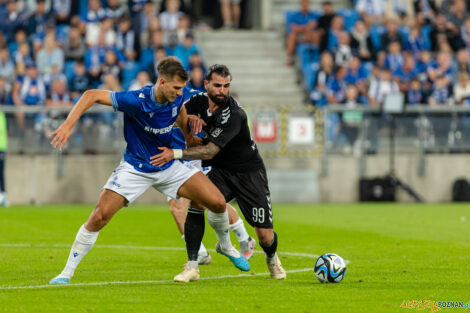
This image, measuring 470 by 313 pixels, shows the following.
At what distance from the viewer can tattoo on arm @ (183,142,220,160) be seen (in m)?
9.51

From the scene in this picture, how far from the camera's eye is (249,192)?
1003 centimetres

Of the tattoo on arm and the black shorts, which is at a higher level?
the tattoo on arm

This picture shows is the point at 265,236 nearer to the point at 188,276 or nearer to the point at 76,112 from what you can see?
the point at 188,276

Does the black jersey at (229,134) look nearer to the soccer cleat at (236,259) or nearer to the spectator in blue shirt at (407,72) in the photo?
the soccer cleat at (236,259)

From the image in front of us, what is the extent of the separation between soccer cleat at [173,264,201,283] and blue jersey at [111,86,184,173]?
1.07 metres

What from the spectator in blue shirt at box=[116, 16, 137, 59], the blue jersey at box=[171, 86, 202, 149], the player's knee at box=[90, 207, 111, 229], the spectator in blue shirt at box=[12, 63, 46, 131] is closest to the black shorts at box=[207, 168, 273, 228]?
the blue jersey at box=[171, 86, 202, 149]

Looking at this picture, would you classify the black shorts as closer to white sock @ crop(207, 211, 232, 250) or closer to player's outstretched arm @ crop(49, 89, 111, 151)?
white sock @ crop(207, 211, 232, 250)

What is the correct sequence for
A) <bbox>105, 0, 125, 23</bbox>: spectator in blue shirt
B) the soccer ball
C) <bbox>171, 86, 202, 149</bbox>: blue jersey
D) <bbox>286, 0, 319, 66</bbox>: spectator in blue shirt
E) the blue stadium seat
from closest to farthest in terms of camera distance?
the soccer ball, <bbox>171, 86, 202, 149</bbox>: blue jersey, <bbox>105, 0, 125, 23</bbox>: spectator in blue shirt, <bbox>286, 0, 319, 66</bbox>: spectator in blue shirt, the blue stadium seat

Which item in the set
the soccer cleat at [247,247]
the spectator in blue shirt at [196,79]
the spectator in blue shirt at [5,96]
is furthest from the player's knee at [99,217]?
the spectator in blue shirt at [5,96]

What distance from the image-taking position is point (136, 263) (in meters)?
11.4

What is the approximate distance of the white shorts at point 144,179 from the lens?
931 centimetres

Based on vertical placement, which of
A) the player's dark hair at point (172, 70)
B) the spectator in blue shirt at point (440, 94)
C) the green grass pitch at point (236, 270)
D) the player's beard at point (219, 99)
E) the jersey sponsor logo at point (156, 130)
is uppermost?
the player's dark hair at point (172, 70)

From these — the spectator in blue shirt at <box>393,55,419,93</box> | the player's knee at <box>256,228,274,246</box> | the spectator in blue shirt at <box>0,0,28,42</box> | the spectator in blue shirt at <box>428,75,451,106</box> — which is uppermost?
the spectator in blue shirt at <box>0,0,28,42</box>

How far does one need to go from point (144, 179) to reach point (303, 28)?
1797 cm
